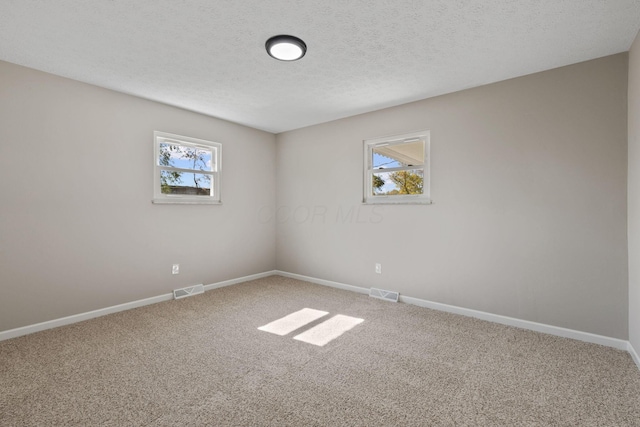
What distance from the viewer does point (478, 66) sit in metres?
2.75

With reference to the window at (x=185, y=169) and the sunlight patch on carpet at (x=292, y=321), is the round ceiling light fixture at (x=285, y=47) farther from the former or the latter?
the sunlight patch on carpet at (x=292, y=321)

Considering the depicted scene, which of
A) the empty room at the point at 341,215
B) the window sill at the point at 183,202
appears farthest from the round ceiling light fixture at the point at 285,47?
the window sill at the point at 183,202

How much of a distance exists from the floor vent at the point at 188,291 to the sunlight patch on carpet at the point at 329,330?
6.40ft

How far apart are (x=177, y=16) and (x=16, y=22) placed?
1172 mm

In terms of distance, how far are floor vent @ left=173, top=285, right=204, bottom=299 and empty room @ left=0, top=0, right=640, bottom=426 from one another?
0.05ft

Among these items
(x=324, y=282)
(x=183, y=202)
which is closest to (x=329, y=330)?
(x=324, y=282)

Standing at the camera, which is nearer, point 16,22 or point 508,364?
point 16,22

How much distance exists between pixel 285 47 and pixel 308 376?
98.1 inches

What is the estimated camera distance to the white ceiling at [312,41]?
196cm

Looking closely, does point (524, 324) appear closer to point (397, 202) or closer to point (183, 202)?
point (397, 202)

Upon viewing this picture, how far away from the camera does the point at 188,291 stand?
3963 mm

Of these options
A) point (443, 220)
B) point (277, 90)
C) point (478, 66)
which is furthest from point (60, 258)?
point (478, 66)

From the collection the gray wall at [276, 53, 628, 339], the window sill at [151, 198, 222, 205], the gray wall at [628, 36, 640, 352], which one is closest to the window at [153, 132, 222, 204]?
the window sill at [151, 198, 222, 205]

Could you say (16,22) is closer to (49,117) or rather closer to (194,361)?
(49,117)
